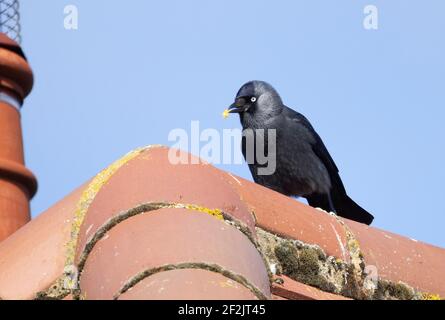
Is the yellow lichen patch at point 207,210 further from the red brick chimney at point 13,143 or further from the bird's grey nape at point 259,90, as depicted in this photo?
the bird's grey nape at point 259,90

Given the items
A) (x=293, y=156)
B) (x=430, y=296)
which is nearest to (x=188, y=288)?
(x=430, y=296)

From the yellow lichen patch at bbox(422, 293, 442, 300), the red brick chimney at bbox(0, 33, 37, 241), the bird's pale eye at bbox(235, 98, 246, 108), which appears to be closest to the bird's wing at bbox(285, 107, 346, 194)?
the bird's pale eye at bbox(235, 98, 246, 108)

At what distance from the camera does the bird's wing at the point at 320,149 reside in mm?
6457

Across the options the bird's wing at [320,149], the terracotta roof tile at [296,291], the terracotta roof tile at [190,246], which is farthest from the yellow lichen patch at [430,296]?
the bird's wing at [320,149]

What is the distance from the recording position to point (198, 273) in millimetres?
2395

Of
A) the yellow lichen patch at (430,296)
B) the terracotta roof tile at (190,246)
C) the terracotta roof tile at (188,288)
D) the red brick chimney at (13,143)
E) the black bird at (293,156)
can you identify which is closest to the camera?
the terracotta roof tile at (188,288)

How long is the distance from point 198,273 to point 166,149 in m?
0.63

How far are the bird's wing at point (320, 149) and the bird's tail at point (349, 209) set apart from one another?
0.05 m

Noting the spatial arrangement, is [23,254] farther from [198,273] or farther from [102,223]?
[198,273]

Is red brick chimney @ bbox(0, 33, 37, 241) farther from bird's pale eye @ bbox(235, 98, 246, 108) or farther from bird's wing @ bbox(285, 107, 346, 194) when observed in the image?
bird's wing @ bbox(285, 107, 346, 194)

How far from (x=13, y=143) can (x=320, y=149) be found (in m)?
1.88

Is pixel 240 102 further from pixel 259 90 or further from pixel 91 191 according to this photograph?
pixel 91 191

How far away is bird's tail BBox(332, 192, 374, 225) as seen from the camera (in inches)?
247
